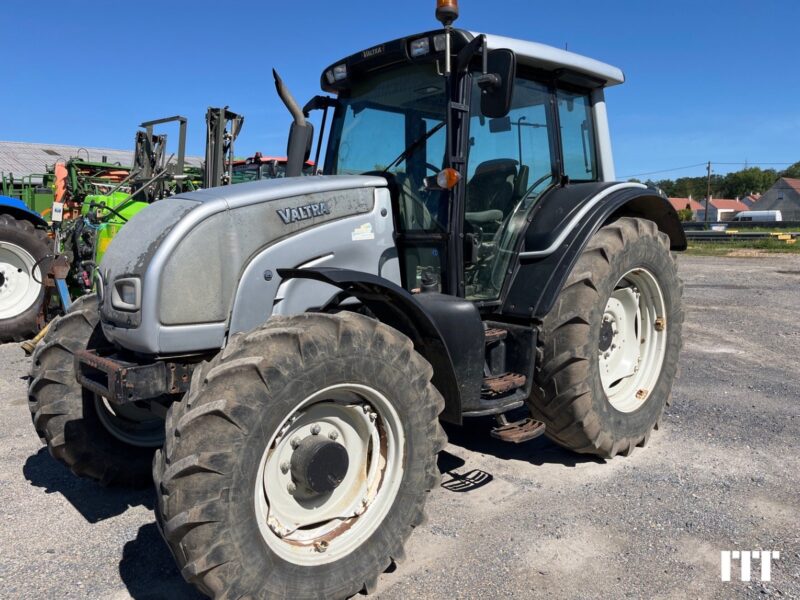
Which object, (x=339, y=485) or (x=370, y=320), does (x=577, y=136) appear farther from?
(x=339, y=485)

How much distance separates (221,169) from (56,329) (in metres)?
4.47

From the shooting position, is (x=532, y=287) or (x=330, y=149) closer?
(x=532, y=287)

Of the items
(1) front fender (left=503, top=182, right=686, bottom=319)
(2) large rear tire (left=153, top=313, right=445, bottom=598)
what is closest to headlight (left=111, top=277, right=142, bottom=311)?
(2) large rear tire (left=153, top=313, right=445, bottom=598)

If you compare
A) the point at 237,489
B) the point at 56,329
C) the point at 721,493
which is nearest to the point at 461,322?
the point at 237,489

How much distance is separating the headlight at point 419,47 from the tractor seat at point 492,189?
69cm

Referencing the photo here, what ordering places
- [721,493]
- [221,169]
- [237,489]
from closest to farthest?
[237,489] → [721,493] → [221,169]

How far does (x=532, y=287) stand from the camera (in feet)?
12.8

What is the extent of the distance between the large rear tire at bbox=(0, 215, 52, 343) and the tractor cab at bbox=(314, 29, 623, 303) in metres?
5.76

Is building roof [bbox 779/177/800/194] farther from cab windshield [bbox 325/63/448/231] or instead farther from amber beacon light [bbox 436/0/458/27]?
amber beacon light [bbox 436/0/458/27]

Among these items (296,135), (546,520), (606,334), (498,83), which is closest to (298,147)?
(296,135)

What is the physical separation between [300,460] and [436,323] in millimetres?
1009

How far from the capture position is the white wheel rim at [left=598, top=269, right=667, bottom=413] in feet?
14.8

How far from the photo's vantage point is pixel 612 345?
15.0 feet

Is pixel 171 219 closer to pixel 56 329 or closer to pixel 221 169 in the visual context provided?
pixel 56 329
